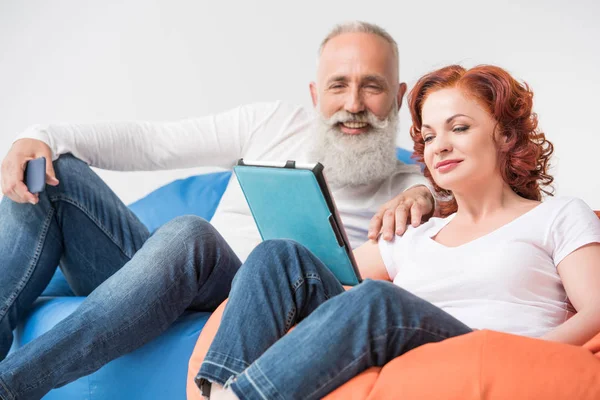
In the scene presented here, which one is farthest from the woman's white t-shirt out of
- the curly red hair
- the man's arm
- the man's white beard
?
the man's arm

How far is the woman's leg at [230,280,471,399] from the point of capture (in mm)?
1219

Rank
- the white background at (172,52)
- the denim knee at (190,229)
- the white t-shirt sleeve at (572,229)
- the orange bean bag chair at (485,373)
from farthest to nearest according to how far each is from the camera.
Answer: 1. the white background at (172,52)
2. the denim knee at (190,229)
3. the white t-shirt sleeve at (572,229)
4. the orange bean bag chair at (485,373)

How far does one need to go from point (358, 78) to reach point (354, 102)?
69mm

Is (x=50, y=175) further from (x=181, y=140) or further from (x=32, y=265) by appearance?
(x=181, y=140)

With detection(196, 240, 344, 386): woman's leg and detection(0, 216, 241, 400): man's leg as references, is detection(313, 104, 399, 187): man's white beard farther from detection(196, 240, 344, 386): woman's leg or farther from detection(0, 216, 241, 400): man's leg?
detection(196, 240, 344, 386): woman's leg

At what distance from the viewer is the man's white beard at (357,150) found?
221cm

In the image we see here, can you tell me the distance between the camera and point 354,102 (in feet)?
7.22

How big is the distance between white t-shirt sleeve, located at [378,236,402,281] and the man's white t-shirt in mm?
377

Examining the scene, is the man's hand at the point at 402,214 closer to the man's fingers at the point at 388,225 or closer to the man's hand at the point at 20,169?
the man's fingers at the point at 388,225

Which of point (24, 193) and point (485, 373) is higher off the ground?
point (24, 193)

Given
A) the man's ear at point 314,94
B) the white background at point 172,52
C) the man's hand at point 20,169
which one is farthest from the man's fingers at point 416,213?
the white background at point 172,52

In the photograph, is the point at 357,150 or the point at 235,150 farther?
the point at 235,150

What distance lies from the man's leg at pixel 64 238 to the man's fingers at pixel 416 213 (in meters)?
0.72

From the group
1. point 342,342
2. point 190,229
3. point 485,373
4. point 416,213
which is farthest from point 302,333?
point 416,213
